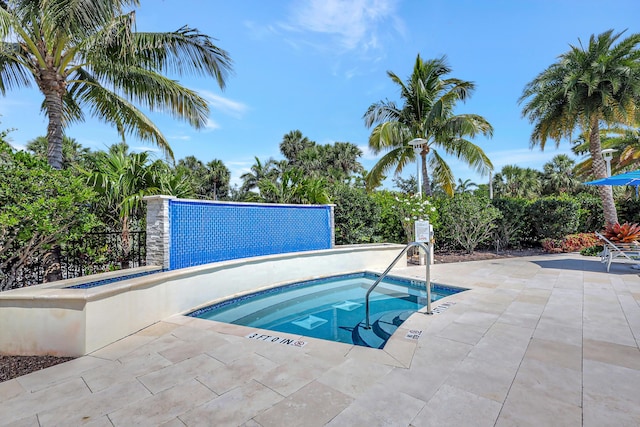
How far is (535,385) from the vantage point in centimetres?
249

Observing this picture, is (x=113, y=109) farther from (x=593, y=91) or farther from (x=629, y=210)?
(x=629, y=210)

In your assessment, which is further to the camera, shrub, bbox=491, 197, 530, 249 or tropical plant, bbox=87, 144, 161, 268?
shrub, bbox=491, 197, 530, 249

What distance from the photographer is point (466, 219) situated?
10.6m

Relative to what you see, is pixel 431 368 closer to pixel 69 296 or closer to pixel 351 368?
pixel 351 368

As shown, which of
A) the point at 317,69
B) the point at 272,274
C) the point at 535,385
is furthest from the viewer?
the point at 317,69

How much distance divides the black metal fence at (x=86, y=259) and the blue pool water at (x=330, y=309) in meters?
2.19

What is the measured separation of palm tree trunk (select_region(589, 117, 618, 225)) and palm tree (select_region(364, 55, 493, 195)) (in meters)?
3.71

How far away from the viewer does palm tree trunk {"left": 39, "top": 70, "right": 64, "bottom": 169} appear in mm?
5984

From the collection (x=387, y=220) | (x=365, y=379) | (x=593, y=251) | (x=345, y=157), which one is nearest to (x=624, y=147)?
(x=593, y=251)

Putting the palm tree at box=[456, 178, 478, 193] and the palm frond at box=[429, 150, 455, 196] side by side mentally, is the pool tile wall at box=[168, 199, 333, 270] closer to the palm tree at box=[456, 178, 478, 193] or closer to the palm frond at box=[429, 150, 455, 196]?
the palm frond at box=[429, 150, 455, 196]

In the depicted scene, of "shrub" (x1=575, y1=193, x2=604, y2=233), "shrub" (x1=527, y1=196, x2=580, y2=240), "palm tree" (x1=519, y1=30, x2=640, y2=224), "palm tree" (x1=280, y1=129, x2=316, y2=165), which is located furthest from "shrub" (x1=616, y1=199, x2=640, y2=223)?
"palm tree" (x1=280, y1=129, x2=316, y2=165)

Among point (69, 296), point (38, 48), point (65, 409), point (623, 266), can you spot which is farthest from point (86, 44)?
point (623, 266)

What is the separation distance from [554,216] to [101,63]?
16.2 meters

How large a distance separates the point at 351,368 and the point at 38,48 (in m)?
8.38
